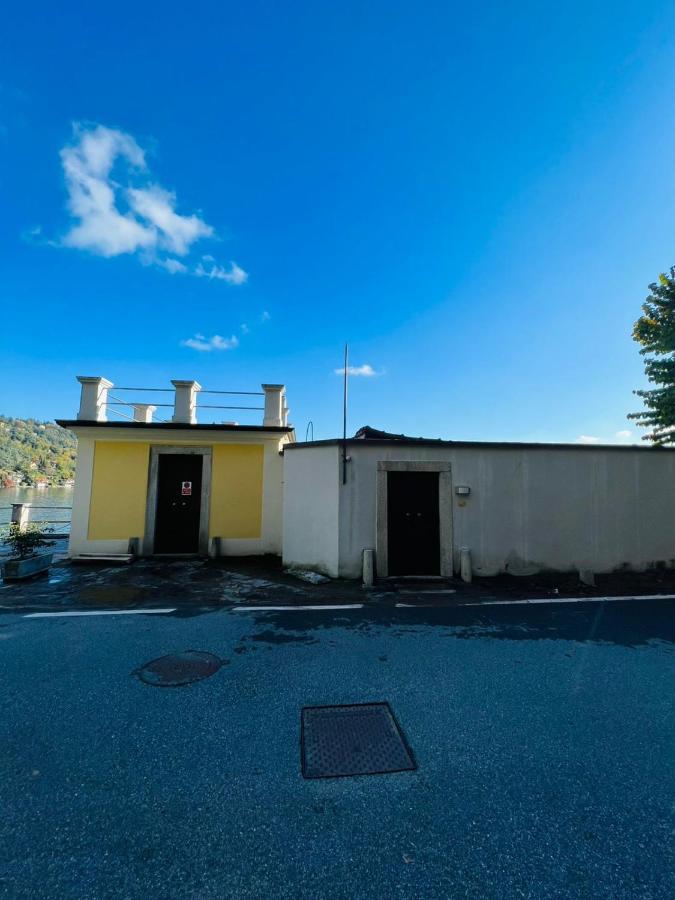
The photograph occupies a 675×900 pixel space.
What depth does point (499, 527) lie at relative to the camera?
26.6ft

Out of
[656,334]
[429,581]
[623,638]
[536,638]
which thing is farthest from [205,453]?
[656,334]

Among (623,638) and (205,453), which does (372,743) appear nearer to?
(623,638)

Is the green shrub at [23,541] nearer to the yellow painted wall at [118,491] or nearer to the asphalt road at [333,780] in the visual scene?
the yellow painted wall at [118,491]

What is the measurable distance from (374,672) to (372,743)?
3.51 feet

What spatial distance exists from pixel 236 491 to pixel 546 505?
25.1 feet

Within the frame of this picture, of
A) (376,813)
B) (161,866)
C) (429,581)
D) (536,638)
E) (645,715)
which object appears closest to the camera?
(161,866)

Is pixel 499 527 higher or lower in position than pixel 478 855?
higher

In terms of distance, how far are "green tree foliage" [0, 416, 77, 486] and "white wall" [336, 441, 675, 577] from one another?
172ft

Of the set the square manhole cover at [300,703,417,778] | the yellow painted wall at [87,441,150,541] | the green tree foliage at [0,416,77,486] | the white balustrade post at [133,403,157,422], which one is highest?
the green tree foliage at [0,416,77,486]

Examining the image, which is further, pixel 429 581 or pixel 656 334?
pixel 656 334

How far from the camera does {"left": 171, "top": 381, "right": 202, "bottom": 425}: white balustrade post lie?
10.4 meters

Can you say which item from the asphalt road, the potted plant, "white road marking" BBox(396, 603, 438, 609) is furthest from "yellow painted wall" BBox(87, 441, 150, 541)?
"white road marking" BBox(396, 603, 438, 609)

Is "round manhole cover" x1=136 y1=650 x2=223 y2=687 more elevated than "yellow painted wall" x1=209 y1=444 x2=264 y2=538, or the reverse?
"yellow painted wall" x1=209 y1=444 x2=264 y2=538

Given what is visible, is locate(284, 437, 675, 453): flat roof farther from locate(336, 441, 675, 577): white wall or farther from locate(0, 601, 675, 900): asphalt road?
locate(0, 601, 675, 900): asphalt road
